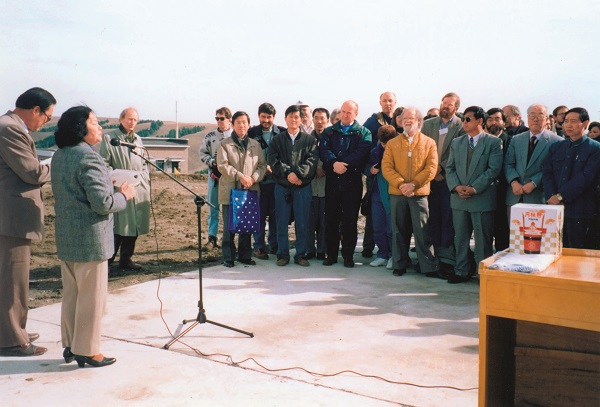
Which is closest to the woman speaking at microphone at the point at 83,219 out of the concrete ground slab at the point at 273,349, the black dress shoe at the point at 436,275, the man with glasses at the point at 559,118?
the concrete ground slab at the point at 273,349

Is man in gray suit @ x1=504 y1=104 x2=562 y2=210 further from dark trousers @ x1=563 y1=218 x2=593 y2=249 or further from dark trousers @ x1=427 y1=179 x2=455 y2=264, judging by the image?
dark trousers @ x1=427 y1=179 x2=455 y2=264

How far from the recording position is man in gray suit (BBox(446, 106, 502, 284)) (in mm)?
6074

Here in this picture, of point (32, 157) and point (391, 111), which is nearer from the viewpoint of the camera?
point (32, 157)

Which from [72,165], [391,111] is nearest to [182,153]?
[391,111]

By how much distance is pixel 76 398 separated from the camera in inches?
128

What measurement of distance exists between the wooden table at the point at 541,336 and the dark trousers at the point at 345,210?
14.3 ft

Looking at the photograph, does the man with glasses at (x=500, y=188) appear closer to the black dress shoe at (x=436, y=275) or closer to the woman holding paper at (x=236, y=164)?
the black dress shoe at (x=436, y=275)

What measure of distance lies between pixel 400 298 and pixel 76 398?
3.19 meters

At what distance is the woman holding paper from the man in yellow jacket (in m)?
1.51

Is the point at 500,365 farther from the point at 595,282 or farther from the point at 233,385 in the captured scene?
the point at 233,385

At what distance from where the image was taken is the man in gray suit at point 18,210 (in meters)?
3.92

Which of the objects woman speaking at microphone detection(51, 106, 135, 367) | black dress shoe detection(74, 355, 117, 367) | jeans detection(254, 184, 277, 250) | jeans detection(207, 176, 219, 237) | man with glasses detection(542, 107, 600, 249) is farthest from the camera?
jeans detection(207, 176, 219, 237)

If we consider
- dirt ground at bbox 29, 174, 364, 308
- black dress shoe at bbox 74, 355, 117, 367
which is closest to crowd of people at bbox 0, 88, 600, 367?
black dress shoe at bbox 74, 355, 117, 367

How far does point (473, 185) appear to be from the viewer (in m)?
6.07
